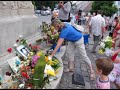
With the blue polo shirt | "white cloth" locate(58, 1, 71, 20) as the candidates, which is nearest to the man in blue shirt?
the blue polo shirt

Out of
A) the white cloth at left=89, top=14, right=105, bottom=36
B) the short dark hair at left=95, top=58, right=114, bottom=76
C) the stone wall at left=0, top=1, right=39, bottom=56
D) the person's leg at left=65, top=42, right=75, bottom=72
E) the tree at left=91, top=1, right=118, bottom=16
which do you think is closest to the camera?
the short dark hair at left=95, top=58, right=114, bottom=76

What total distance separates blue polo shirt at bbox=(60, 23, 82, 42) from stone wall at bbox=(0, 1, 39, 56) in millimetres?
1281

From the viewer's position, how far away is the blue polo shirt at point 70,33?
221 inches

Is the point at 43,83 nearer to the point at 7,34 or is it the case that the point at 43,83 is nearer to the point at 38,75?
the point at 38,75

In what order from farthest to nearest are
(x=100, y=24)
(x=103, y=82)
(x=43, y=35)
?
(x=100, y=24) < (x=43, y=35) < (x=103, y=82)

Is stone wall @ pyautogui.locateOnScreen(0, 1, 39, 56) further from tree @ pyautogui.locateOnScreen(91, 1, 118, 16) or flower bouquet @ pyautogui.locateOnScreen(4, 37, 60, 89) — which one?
tree @ pyautogui.locateOnScreen(91, 1, 118, 16)

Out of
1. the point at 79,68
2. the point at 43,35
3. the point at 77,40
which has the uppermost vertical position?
the point at 77,40

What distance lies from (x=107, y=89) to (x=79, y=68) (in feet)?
12.0

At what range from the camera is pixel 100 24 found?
9945 millimetres

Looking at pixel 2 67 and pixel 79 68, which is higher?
pixel 2 67

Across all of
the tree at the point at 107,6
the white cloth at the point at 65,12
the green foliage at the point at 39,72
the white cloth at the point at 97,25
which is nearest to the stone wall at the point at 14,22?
the white cloth at the point at 65,12

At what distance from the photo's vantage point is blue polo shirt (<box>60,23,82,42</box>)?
5.61 m

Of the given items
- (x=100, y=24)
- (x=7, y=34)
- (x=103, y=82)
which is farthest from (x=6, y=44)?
(x=100, y=24)

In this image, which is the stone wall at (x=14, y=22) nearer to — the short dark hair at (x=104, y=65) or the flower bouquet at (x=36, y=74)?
the flower bouquet at (x=36, y=74)
